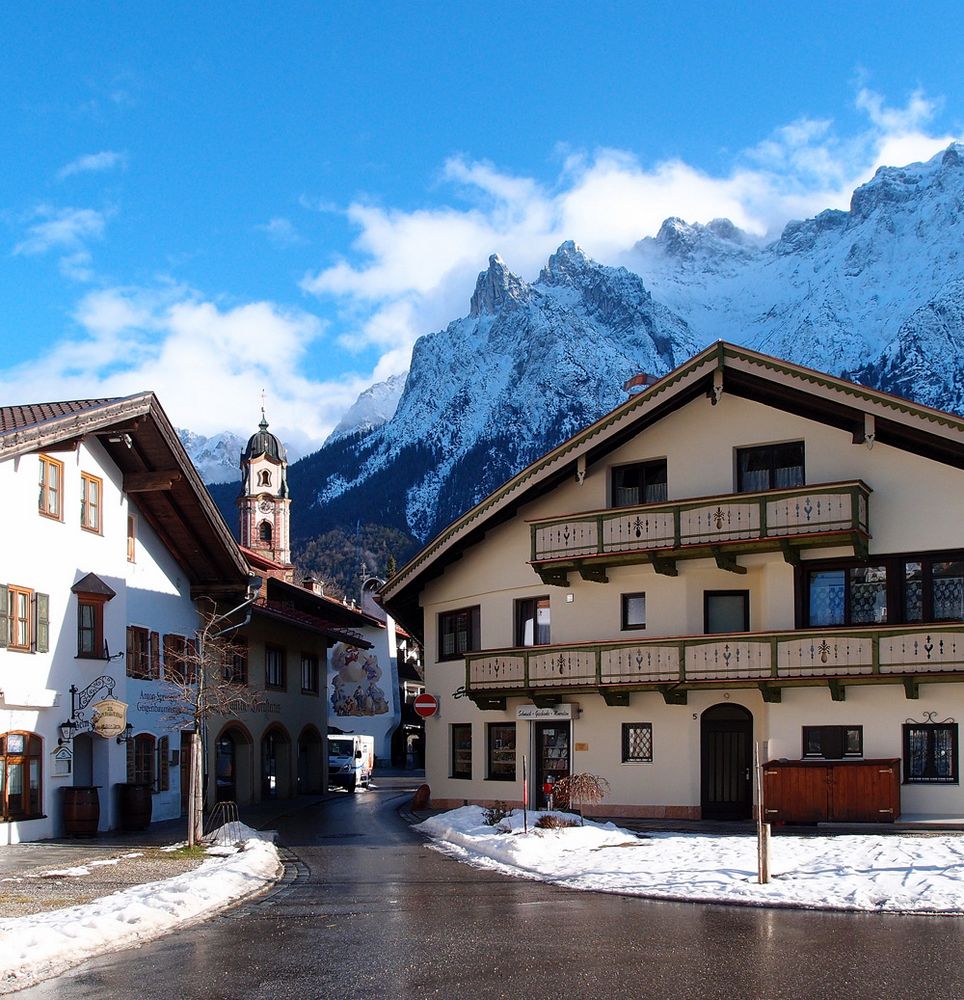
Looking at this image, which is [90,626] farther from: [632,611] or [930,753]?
[930,753]

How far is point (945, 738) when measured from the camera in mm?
29188

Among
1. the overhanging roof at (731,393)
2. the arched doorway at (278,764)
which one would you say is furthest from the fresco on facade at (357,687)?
the overhanging roof at (731,393)

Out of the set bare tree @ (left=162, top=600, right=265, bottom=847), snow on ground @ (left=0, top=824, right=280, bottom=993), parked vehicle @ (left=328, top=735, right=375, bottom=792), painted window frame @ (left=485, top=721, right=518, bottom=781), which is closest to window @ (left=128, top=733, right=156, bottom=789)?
bare tree @ (left=162, top=600, right=265, bottom=847)

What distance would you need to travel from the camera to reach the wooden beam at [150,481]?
112ft

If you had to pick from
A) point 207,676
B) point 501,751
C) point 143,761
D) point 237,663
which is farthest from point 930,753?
point 237,663

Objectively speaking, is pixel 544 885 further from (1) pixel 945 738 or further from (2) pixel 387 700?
(2) pixel 387 700

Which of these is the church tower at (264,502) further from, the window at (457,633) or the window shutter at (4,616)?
the window shutter at (4,616)

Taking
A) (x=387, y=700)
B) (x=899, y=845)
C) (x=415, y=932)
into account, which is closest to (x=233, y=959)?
(x=415, y=932)

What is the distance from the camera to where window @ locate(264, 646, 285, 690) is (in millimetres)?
44094

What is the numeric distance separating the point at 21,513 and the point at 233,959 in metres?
17.8

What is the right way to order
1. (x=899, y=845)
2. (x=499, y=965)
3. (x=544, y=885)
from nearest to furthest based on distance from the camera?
(x=499, y=965)
(x=544, y=885)
(x=899, y=845)

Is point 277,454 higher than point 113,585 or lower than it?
higher

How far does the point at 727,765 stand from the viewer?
1267 inches

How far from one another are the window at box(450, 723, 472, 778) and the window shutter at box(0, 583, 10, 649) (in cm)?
1360
